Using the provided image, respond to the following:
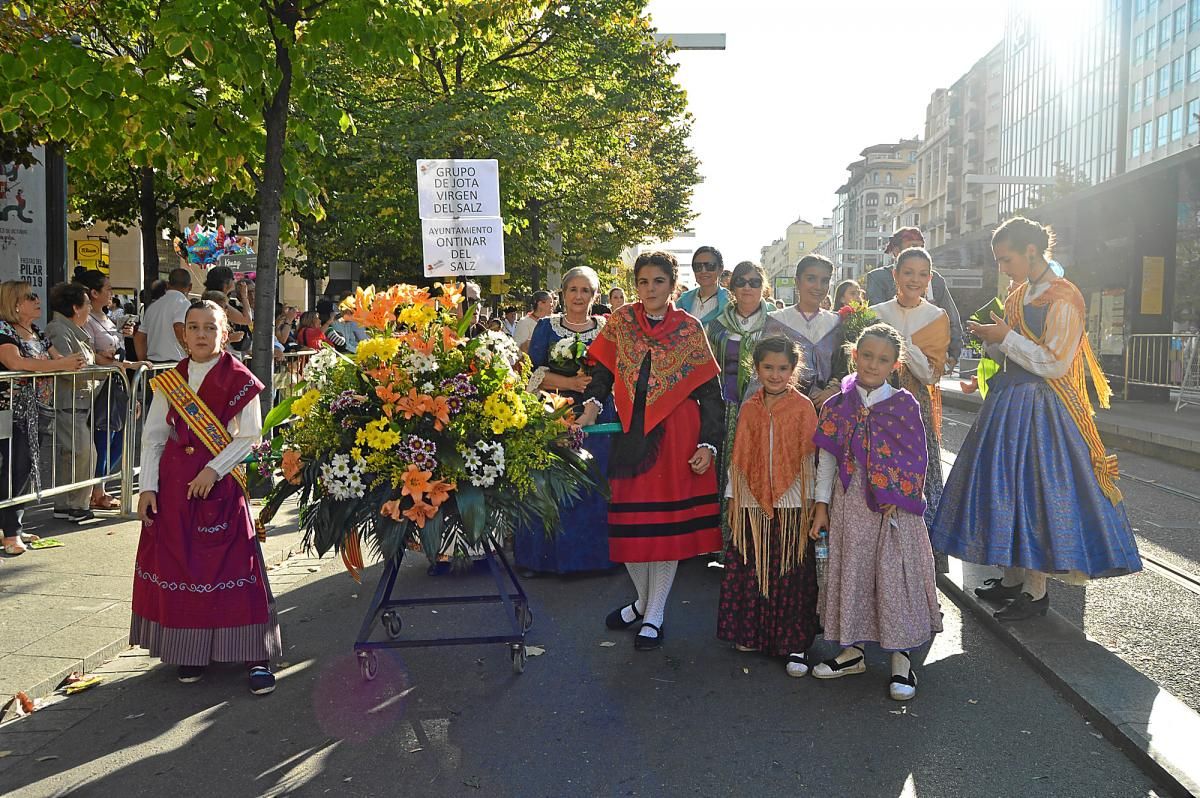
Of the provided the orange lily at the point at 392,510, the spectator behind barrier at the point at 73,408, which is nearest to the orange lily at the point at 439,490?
the orange lily at the point at 392,510

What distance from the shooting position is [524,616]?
18.8 ft

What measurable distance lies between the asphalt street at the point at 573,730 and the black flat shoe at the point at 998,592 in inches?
13.8

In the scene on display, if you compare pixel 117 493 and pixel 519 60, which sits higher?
pixel 519 60

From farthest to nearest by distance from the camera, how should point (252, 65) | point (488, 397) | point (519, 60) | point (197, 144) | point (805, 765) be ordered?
point (519, 60) → point (197, 144) → point (252, 65) → point (488, 397) → point (805, 765)

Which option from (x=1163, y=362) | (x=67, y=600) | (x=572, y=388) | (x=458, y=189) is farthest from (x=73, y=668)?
(x=1163, y=362)

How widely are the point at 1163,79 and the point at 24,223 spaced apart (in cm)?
6829

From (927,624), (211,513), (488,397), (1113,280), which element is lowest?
(927,624)

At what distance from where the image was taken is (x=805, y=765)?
405 cm

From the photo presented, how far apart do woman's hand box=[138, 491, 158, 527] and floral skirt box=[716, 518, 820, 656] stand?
8.83 feet

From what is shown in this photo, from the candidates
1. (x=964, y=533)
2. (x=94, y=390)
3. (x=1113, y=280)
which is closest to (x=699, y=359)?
(x=964, y=533)

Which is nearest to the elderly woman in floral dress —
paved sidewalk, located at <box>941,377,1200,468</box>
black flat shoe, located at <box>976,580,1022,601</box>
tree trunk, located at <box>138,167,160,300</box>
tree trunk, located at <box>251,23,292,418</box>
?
black flat shoe, located at <box>976,580,1022,601</box>

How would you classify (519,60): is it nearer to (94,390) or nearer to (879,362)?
(94,390)

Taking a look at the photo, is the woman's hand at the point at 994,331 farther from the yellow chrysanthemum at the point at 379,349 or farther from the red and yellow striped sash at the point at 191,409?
the red and yellow striped sash at the point at 191,409

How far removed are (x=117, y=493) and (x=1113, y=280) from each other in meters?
21.9
